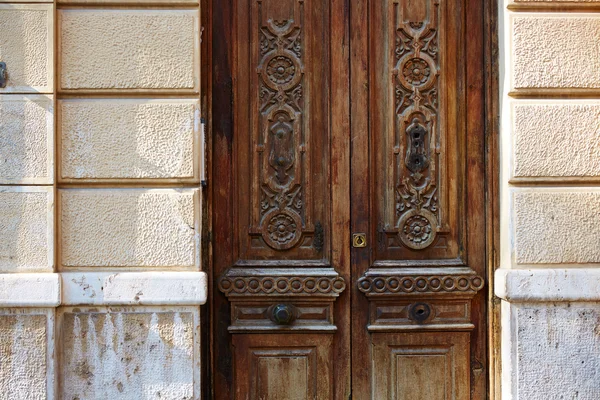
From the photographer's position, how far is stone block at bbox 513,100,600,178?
360cm

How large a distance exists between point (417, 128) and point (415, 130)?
17mm

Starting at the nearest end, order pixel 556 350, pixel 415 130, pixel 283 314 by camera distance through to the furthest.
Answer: pixel 556 350
pixel 283 314
pixel 415 130

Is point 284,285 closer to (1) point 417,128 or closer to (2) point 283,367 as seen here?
(2) point 283,367

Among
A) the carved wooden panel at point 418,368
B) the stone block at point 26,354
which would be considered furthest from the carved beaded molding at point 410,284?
the stone block at point 26,354

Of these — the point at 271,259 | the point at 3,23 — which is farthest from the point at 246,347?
the point at 3,23

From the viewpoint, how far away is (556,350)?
11.8 ft

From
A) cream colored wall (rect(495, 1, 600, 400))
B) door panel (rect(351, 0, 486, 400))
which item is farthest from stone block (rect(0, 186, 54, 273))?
cream colored wall (rect(495, 1, 600, 400))

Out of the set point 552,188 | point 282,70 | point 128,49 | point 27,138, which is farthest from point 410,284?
point 27,138

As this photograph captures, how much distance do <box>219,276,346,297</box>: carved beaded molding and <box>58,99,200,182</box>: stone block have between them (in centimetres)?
67

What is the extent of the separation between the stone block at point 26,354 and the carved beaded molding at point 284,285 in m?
0.98

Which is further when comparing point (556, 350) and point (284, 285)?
point (284, 285)

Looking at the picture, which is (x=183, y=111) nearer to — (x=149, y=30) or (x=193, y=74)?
(x=193, y=74)

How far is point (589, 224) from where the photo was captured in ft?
11.8

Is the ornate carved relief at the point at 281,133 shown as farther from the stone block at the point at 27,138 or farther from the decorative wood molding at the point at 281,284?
the stone block at the point at 27,138
